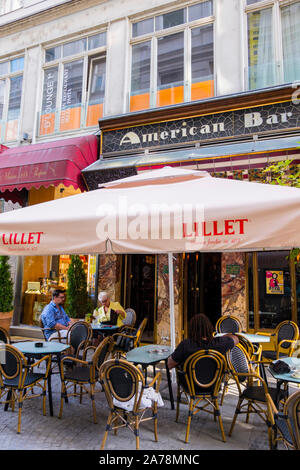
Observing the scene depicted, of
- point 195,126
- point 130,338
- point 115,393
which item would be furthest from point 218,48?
point 115,393

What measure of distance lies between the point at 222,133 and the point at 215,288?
4.43 meters

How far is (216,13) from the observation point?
29.4ft

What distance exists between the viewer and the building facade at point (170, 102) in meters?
7.71

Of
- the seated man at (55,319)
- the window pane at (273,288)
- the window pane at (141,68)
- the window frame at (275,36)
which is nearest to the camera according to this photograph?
the seated man at (55,319)

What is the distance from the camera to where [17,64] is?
39.7ft

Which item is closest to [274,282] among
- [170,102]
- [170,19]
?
[170,102]

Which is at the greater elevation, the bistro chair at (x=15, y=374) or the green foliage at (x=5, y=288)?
the green foliage at (x=5, y=288)

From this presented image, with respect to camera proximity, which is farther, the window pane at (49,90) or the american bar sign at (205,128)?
the window pane at (49,90)

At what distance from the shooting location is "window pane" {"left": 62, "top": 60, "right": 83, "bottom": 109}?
10.8m

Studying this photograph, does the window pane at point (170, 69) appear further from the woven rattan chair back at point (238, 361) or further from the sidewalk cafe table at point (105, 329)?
the woven rattan chair back at point (238, 361)

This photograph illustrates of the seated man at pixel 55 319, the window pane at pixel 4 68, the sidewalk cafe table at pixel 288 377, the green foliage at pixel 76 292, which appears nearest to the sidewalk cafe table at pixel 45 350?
the seated man at pixel 55 319

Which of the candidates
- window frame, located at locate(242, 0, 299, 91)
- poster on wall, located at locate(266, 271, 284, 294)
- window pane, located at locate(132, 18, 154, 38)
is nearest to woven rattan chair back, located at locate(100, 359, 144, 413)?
poster on wall, located at locate(266, 271, 284, 294)

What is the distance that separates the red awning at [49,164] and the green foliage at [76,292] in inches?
87.4

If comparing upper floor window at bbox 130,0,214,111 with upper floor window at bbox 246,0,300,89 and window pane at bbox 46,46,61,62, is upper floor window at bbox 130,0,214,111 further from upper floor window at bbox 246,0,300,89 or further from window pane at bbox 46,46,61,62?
window pane at bbox 46,46,61,62
